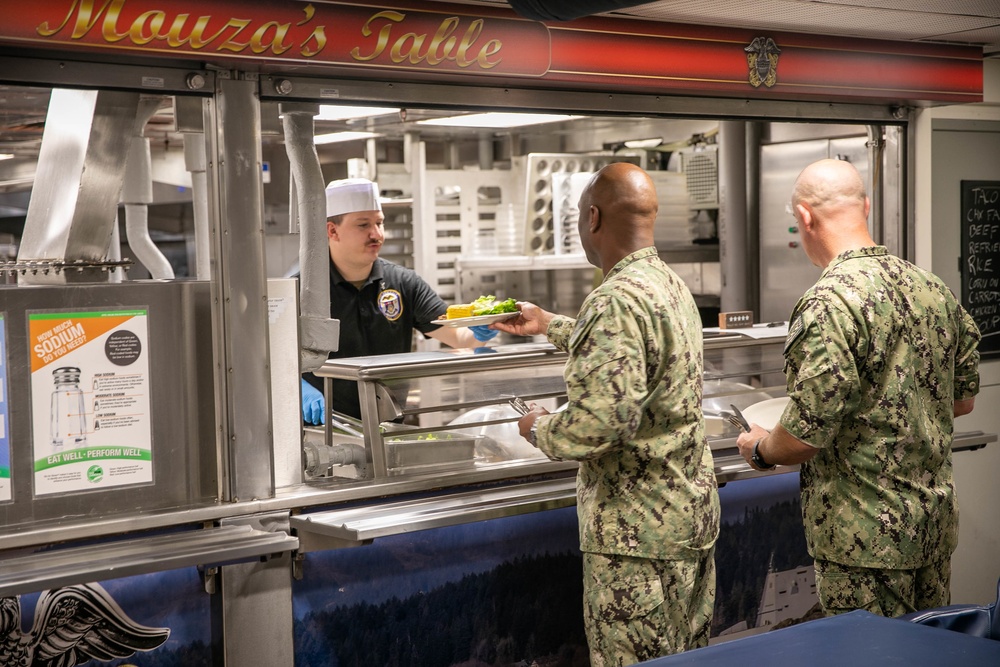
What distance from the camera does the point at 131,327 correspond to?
281 centimetres

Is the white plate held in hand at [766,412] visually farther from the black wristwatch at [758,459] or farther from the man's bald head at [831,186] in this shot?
the man's bald head at [831,186]

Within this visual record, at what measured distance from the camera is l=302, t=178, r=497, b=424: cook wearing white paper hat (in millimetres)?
4293

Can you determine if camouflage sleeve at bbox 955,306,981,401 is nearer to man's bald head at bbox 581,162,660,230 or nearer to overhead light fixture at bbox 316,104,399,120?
man's bald head at bbox 581,162,660,230

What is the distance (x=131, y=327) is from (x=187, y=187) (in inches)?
187

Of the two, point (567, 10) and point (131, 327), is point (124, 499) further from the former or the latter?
point (567, 10)

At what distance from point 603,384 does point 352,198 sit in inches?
80.7

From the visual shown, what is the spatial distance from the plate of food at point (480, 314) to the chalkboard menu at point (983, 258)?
2418 millimetres

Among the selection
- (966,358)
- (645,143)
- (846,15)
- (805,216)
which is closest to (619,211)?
(805,216)

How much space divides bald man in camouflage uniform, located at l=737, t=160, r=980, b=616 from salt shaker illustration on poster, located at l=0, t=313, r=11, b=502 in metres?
1.97

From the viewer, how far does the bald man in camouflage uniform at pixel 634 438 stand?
2.59m

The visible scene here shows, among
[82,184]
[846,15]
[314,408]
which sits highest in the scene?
[846,15]

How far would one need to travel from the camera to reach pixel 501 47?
10.4 ft

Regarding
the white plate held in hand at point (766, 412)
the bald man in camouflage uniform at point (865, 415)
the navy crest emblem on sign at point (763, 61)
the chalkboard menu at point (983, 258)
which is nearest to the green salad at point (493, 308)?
the bald man in camouflage uniform at point (865, 415)

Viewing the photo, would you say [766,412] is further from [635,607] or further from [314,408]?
[314,408]
